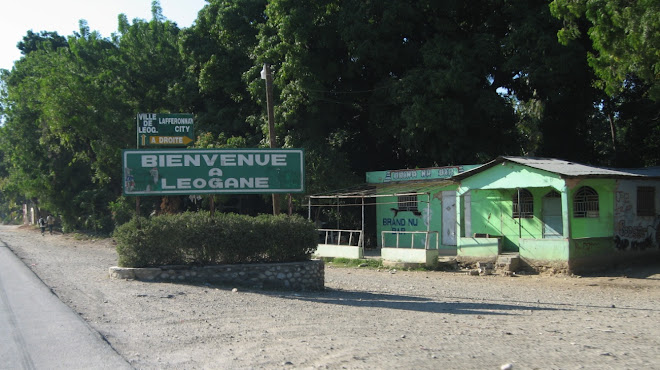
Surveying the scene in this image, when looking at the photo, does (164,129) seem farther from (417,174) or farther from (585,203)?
(585,203)

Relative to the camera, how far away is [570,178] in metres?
16.7

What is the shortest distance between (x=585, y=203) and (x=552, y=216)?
48.5 inches

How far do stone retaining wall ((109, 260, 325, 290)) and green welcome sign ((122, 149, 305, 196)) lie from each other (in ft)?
6.49

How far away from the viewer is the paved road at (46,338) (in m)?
6.82

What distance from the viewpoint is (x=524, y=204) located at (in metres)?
20.3

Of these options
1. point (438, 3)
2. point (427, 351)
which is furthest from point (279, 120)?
point (427, 351)

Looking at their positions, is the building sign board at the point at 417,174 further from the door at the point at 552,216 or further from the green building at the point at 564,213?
the door at the point at 552,216

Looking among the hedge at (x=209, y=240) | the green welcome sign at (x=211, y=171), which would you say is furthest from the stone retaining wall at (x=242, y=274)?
the green welcome sign at (x=211, y=171)

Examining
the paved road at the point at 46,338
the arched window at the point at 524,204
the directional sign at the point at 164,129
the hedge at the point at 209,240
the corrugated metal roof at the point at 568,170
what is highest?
the directional sign at the point at 164,129

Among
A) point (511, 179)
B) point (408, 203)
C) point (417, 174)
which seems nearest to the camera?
point (511, 179)

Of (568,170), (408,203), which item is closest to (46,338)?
(568,170)

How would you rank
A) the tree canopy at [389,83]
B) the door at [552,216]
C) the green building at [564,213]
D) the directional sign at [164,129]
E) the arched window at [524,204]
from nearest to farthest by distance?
the green building at [564,213] < the directional sign at [164,129] < the door at [552,216] < the arched window at [524,204] < the tree canopy at [389,83]

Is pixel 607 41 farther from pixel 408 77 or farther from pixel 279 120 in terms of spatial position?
pixel 279 120

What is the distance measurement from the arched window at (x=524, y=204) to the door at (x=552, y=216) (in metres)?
0.50
